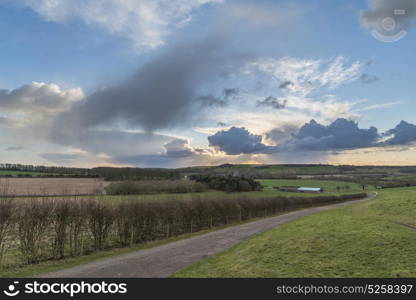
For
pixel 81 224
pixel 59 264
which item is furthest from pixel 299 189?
pixel 59 264

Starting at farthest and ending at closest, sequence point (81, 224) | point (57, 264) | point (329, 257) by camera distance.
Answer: point (81, 224), point (57, 264), point (329, 257)


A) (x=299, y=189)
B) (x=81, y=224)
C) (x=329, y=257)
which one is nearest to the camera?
(x=329, y=257)

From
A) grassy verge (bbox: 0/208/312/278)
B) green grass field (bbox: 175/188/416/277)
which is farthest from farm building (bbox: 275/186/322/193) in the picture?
grassy verge (bbox: 0/208/312/278)

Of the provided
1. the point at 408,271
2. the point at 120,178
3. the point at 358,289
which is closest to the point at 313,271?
the point at 358,289

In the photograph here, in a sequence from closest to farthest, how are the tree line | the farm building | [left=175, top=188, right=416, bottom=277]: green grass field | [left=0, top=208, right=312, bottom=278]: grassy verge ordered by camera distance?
[left=175, top=188, right=416, bottom=277]: green grass field → [left=0, top=208, right=312, bottom=278]: grassy verge → the tree line → the farm building

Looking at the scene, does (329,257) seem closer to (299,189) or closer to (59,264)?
A: (59,264)

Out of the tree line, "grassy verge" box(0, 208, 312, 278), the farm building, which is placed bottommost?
the farm building

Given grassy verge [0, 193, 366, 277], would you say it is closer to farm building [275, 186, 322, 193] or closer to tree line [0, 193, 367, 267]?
tree line [0, 193, 367, 267]

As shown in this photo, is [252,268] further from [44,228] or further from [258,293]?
[44,228]

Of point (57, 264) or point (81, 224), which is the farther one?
point (81, 224)

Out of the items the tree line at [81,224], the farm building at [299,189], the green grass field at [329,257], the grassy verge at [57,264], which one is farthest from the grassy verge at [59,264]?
the farm building at [299,189]

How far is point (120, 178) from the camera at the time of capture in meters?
93.4

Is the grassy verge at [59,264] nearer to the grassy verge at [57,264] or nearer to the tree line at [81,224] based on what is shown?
the grassy verge at [57,264]

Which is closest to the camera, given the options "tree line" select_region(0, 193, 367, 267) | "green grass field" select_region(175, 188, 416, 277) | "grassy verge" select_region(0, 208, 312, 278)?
"green grass field" select_region(175, 188, 416, 277)
